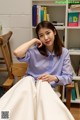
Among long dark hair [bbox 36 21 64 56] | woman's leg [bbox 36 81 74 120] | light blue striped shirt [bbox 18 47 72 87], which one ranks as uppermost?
long dark hair [bbox 36 21 64 56]

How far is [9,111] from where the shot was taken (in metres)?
1.42

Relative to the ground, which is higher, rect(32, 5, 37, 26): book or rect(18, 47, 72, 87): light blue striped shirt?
rect(32, 5, 37, 26): book

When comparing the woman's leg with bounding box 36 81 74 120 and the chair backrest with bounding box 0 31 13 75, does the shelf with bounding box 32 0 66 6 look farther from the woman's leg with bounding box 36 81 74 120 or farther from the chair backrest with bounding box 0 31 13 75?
the woman's leg with bounding box 36 81 74 120

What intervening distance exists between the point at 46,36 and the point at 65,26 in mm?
623

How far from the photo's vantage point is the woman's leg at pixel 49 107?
1.41 meters

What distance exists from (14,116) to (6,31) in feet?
5.48

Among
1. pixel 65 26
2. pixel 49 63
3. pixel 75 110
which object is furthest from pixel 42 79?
pixel 75 110

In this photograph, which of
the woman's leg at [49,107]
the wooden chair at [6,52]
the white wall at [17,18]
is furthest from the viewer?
the white wall at [17,18]

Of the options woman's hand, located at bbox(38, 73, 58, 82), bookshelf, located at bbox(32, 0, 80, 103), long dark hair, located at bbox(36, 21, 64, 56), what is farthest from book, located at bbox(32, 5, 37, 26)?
woman's hand, located at bbox(38, 73, 58, 82)

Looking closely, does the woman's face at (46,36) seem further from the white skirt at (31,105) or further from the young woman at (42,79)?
the white skirt at (31,105)

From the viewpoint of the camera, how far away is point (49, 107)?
57.7 inches

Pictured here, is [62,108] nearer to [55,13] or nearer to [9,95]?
[9,95]

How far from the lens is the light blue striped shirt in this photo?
6.76 ft

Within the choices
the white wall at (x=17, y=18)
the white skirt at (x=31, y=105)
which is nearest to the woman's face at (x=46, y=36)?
the white skirt at (x=31, y=105)
